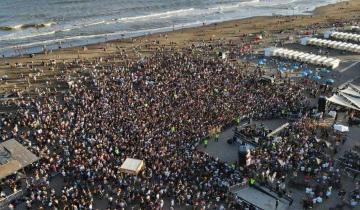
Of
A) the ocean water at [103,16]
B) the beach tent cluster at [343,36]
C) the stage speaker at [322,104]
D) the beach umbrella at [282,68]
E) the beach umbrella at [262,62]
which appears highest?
the ocean water at [103,16]

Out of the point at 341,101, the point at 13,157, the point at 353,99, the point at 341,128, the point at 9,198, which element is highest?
the point at 353,99

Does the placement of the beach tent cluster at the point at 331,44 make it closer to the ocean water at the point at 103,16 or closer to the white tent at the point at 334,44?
the white tent at the point at 334,44

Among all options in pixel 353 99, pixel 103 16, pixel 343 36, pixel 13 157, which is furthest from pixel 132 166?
pixel 103 16

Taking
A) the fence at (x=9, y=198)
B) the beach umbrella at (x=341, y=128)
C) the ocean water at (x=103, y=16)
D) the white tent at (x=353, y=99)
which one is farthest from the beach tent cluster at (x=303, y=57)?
the fence at (x=9, y=198)

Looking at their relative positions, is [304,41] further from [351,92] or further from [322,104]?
[322,104]

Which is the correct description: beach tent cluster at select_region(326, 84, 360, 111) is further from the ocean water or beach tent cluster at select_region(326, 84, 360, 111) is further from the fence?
the ocean water

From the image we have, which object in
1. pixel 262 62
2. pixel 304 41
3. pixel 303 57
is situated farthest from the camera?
pixel 304 41

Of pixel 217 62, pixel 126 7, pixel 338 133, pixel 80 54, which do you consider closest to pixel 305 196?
pixel 338 133
